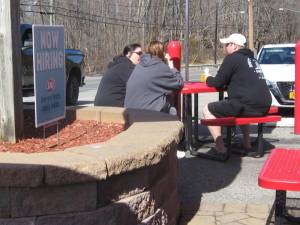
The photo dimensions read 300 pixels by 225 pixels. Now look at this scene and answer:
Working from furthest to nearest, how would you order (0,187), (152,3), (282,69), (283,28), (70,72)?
(283,28) < (152,3) < (70,72) < (282,69) < (0,187)

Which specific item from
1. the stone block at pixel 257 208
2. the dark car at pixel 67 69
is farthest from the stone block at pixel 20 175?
Result: the dark car at pixel 67 69

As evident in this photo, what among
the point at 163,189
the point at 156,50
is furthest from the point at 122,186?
the point at 156,50

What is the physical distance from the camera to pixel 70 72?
1546 centimetres

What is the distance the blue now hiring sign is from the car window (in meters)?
9.08

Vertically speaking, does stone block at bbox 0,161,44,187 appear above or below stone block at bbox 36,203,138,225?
above

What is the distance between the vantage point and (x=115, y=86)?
7.05 metres

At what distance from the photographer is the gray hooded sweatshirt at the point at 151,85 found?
6.31 m

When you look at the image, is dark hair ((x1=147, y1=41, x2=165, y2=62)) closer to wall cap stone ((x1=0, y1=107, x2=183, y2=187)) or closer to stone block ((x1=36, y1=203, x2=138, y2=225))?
wall cap stone ((x1=0, y1=107, x2=183, y2=187))

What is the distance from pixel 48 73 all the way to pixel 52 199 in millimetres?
1239

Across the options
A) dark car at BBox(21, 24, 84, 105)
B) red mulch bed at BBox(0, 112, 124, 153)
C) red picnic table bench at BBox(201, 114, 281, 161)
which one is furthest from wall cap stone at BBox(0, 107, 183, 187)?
dark car at BBox(21, 24, 84, 105)

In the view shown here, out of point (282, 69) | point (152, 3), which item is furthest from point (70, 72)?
point (152, 3)

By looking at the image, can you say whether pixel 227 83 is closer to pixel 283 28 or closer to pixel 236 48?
pixel 236 48

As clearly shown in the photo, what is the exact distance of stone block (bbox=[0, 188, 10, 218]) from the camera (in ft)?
9.92

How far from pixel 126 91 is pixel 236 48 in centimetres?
161
